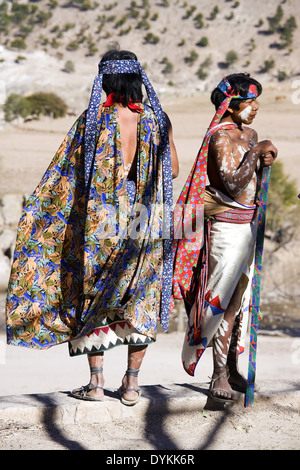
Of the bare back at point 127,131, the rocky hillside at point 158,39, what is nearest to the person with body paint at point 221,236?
the bare back at point 127,131

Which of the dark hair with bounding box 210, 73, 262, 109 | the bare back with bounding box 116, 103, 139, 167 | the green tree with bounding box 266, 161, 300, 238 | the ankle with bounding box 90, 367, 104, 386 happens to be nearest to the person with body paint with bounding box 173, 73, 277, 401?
the dark hair with bounding box 210, 73, 262, 109

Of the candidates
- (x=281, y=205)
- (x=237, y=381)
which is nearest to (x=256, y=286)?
(x=237, y=381)

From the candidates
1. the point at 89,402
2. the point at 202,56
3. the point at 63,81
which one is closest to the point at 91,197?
the point at 89,402

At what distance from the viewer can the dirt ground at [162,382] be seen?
3.65 meters

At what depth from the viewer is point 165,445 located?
3641mm

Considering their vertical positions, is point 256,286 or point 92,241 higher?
point 92,241

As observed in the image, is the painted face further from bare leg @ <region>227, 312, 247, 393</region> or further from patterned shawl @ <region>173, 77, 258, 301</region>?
bare leg @ <region>227, 312, 247, 393</region>

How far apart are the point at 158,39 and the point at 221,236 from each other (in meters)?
47.8

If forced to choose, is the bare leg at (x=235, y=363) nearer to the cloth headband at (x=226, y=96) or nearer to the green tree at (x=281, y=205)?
the cloth headband at (x=226, y=96)

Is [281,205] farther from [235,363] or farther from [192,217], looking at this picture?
[192,217]

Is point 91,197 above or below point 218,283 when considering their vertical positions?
above

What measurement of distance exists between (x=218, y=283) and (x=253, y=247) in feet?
0.88

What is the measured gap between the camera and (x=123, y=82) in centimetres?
377
